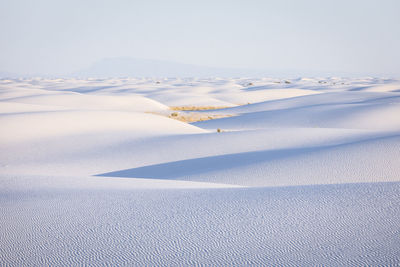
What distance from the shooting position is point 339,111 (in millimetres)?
18406

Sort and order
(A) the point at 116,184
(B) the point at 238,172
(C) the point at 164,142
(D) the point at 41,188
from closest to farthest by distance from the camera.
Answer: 1. (D) the point at 41,188
2. (A) the point at 116,184
3. (B) the point at 238,172
4. (C) the point at 164,142

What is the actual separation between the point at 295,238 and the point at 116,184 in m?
2.88

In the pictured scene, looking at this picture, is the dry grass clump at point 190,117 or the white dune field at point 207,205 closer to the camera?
the white dune field at point 207,205

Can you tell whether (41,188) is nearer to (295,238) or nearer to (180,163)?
(295,238)

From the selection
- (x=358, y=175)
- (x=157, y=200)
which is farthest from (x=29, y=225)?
(x=358, y=175)

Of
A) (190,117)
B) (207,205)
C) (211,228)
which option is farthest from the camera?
(190,117)

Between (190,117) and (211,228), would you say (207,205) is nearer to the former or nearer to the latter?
(211,228)

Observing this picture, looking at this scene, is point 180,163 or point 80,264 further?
point 180,163

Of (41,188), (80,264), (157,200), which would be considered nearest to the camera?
(80,264)

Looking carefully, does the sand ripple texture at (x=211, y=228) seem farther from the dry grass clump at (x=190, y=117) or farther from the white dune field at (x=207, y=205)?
the dry grass clump at (x=190, y=117)

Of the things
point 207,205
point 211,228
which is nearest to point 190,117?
point 207,205

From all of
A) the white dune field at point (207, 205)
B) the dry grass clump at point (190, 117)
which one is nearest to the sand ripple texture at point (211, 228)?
the white dune field at point (207, 205)

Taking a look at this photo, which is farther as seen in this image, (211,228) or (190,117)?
(190,117)

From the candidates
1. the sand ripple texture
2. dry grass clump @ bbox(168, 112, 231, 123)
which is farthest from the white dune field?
dry grass clump @ bbox(168, 112, 231, 123)
